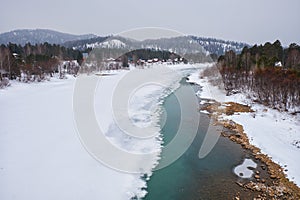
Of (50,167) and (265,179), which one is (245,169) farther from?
(50,167)

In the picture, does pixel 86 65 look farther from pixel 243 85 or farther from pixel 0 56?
pixel 243 85

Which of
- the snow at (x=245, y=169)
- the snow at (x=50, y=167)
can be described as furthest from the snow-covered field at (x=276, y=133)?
the snow at (x=50, y=167)

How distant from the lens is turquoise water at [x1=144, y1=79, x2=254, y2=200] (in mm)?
6692

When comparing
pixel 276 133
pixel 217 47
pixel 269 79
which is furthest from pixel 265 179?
pixel 217 47

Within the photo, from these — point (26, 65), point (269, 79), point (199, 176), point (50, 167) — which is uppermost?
point (26, 65)

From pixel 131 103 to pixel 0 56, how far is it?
711 inches

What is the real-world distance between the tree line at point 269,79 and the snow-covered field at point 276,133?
1072 mm

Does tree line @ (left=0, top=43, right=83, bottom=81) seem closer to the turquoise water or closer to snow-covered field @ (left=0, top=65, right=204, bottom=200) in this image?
snow-covered field @ (left=0, top=65, right=204, bottom=200)

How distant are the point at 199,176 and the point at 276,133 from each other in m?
6.09

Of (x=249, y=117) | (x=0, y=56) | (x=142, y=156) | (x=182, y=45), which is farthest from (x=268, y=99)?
(x=182, y=45)

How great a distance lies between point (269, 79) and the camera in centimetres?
1631

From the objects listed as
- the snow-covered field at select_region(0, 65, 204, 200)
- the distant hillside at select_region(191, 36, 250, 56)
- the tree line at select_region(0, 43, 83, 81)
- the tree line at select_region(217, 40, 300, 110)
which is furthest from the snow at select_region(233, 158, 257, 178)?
the distant hillside at select_region(191, 36, 250, 56)

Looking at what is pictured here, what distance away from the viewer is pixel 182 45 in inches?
3036

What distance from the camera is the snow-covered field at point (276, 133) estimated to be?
27.9 feet
